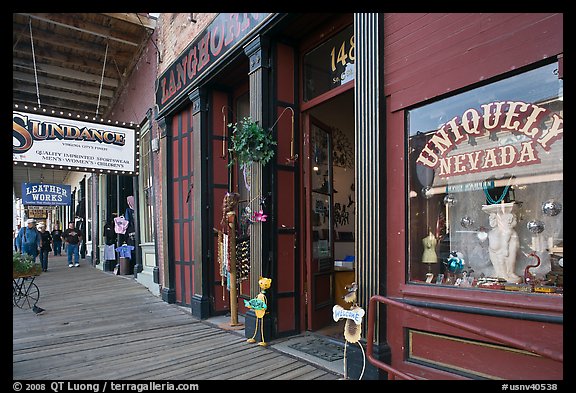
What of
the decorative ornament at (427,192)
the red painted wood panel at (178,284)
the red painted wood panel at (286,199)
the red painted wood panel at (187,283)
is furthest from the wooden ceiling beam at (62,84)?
the decorative ornament at (427,192)

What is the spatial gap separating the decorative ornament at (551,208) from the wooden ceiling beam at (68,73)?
36.4 ft

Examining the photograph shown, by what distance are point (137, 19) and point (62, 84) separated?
13.4 feet

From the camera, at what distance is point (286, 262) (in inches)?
190

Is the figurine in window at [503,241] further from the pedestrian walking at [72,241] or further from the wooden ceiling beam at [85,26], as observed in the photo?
the pedestrian walking at [72,241]

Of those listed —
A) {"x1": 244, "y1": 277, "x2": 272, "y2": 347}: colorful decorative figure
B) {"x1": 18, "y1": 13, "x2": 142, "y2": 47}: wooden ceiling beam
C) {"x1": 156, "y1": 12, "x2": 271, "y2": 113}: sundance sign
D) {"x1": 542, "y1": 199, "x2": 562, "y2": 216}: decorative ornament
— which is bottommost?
{"x1": 244, "y1": 277, "x2": 272, "y2": 347}: colorful decorative figure

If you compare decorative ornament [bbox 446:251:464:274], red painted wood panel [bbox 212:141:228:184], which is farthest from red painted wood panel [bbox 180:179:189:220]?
decorative ornament [bbox 446:251:464:274]

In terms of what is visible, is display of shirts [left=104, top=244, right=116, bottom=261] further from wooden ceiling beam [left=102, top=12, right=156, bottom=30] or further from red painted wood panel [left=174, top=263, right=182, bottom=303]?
wooden ceiling beam [left=102, top=12, right=156, bottom=30]

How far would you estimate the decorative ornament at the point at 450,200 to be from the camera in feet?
9.89

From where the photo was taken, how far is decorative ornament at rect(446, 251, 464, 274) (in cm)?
296

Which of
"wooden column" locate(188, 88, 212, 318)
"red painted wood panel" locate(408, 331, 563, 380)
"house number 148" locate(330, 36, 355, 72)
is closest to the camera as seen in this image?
"red painted wood panel" locate(408, 331, 563, 380)

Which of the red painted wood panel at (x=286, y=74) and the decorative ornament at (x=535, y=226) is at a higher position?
the red painted wood panel at (x=286, y=74)

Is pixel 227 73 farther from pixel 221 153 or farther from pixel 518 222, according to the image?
pixel 518 222

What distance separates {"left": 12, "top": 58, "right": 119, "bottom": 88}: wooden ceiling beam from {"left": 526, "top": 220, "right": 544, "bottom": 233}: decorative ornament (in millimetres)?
11046
